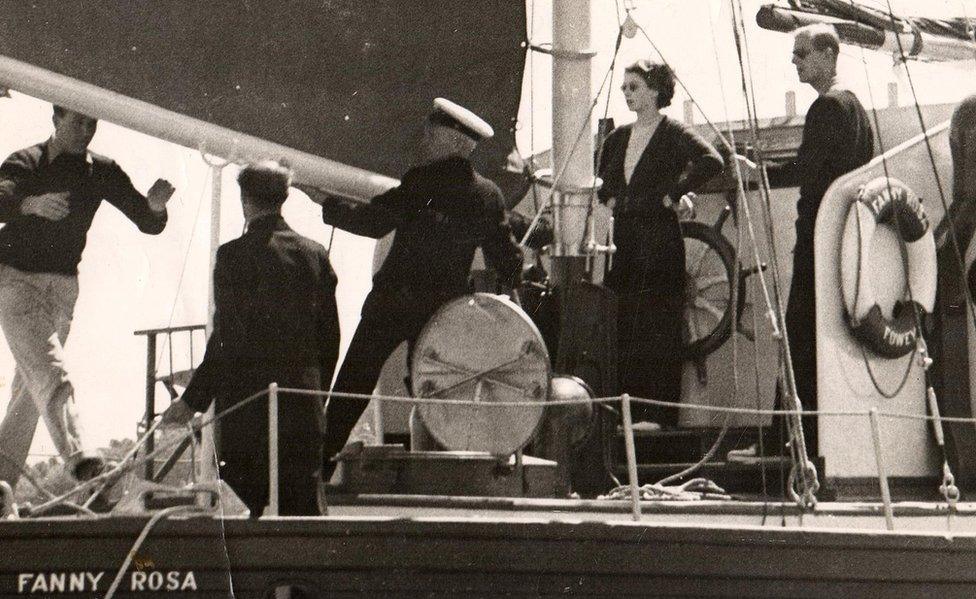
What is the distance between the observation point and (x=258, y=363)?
Answer: 20.8 feet

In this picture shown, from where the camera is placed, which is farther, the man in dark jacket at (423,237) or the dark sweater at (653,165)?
the dark sweater at (653,165)

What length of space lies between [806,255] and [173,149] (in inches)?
101

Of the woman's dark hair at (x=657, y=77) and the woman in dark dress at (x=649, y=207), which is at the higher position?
the woman's dark hair at (x=657, y=77)

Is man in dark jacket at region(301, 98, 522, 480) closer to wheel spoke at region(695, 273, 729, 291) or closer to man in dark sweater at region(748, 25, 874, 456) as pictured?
wheel spoke at region(695, 273, 729, 291)

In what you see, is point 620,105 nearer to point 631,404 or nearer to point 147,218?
point 631,404

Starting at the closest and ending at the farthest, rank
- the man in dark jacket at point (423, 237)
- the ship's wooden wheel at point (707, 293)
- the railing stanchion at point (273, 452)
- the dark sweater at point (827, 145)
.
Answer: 1. the railing stanchion at point (273, 452)
2. the man in dark jacket at point (423, 237)
3. the ship's wooden wheel at point (707, 293)
4. the dark sweater at point (827, 145)

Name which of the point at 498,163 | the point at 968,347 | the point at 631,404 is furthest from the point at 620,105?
the point at 968,347

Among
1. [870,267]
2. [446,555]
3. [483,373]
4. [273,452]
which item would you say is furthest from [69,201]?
[870,267]

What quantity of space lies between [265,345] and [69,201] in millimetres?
806

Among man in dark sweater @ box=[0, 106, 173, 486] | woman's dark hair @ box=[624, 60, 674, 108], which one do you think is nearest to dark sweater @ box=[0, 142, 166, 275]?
man in dark sweater @ box=[0, 106, 173, 486]

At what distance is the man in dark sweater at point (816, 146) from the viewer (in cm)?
751

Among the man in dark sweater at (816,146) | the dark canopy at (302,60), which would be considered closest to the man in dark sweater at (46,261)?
the dark canopy at (302,60)

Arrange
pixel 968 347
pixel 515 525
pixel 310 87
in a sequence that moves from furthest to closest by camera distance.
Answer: pixel 968 347
pixel 310 87
pixel 515 525

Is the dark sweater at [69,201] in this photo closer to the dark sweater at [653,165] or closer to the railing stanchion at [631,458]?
the railing stanchion at [631,458]
